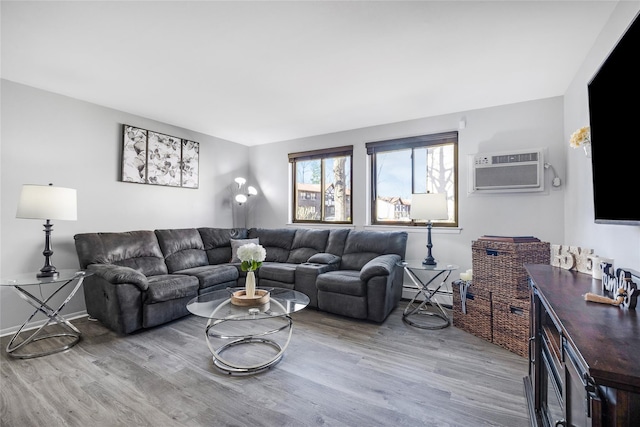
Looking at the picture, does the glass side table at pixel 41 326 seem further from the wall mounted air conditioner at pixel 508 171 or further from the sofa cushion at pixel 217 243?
the wall mounted air conditioner at pixel 508 171

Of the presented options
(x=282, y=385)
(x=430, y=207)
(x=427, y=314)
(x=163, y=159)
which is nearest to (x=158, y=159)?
(x=163, y=159)

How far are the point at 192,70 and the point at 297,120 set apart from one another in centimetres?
163

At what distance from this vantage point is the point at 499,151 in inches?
128

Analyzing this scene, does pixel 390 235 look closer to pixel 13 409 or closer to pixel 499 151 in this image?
pixel 499 151

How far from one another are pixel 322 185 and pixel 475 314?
9.57ft

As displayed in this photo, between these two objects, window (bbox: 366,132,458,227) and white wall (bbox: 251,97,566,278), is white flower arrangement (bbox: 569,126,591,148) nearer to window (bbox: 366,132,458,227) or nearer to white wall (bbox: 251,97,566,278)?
white wall (bbox: 251,97,566,278)

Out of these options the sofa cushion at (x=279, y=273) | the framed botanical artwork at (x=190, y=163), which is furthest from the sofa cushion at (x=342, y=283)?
the framed botanical artwork at (x=190, y=163)

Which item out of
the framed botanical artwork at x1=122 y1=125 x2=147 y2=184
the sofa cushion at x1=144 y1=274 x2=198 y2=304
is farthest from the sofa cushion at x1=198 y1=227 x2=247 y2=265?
the framed botanical artwork at x1=122 y1=125 x2=147 y2=184

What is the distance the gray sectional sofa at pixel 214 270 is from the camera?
9.09ft

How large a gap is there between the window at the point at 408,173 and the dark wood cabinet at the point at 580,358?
213cm

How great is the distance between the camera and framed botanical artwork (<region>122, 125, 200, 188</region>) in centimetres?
369

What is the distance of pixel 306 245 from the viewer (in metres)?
4.32

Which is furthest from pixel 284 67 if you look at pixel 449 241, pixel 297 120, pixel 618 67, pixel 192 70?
pixel 449 241

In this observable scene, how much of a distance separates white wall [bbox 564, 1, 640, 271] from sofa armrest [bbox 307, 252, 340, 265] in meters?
2.51
